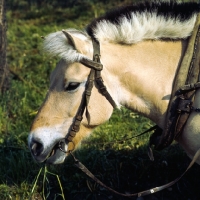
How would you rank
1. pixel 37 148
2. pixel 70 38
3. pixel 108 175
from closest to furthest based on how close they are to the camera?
pixel 70 38, pixel 37 148, pixel 108 175

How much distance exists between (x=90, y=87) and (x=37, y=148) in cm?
60

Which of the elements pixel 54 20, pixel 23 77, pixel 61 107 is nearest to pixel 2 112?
pixel 23 77

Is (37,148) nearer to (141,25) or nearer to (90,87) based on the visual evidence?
(90,87)

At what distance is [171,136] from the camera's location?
3266mm

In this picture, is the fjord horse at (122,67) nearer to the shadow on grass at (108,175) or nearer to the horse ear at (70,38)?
the horse ear at (70,38)

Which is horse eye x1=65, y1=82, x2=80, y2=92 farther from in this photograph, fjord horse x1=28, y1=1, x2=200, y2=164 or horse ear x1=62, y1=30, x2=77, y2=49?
horse ear x1=62, y1=30, x2=77, y2=49

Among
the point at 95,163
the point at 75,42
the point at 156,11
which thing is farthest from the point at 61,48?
the point at 95,163

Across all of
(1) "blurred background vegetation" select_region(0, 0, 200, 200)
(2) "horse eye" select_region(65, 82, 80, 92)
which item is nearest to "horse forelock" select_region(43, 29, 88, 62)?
(2) "horse eye" select_region(65, 82, 80, 92)

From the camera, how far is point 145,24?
3.31 m

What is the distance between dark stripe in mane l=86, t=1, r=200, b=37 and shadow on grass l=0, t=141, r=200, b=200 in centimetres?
173

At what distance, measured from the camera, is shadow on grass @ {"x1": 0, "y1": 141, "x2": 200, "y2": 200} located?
14.5 feet

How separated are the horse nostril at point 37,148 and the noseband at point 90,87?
0.14m

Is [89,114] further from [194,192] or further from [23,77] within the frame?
[23,77]

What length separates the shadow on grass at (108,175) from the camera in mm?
4414
